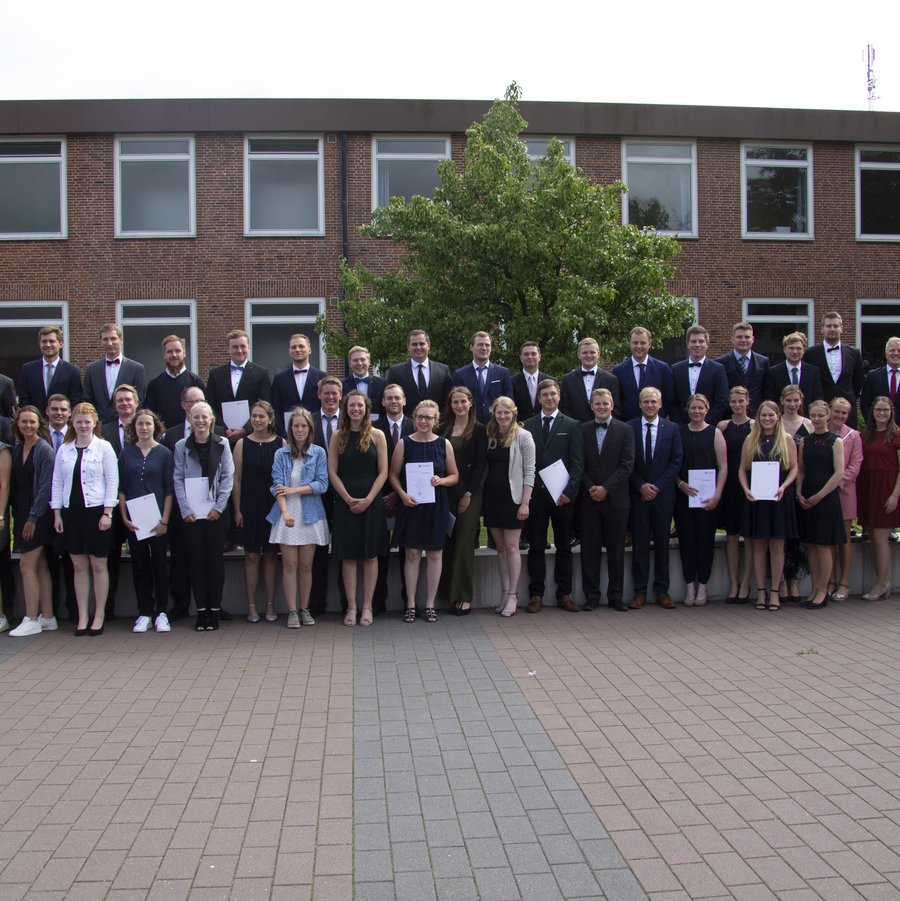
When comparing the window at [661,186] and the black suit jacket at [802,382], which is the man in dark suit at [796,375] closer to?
the black suit jacket at [802,382]

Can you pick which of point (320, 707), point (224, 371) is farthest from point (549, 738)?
point (224, 371)

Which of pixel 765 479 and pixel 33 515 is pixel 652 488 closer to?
pixel 765 479

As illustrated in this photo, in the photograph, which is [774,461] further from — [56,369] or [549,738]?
[56,369]

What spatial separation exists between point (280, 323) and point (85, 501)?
14.1 meters

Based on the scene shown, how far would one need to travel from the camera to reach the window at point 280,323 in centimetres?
2184

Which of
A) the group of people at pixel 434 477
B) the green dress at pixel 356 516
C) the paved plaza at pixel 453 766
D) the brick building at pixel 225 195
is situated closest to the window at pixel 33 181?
the brick building at pixel 225 195

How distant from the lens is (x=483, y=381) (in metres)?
9.70

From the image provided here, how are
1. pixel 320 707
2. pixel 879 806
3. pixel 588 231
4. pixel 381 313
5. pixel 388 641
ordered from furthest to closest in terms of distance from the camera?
pixel 381 313 < pixel 588 231 < pixel 388 641 < pixel 320 707 < pixel 879 806

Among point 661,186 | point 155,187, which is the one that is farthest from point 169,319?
point 661,186

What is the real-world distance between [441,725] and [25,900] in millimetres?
2671

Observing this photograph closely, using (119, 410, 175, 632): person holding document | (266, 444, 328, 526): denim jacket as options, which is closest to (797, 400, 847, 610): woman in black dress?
(266, 444, 328, 526): denim jacket

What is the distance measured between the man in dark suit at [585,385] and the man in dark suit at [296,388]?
256cm

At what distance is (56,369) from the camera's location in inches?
381

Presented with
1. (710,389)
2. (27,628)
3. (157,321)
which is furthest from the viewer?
(157,321)
